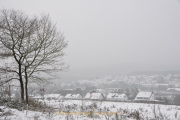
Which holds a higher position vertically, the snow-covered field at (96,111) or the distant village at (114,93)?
the snow-covered field at (96,111)

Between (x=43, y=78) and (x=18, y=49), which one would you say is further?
(x=43, y=78)

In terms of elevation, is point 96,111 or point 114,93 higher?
point 96,111

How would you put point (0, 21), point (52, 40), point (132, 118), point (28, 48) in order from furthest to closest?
point (52, 40)
point (28, 48)
point (0, 21)
point (132, 118)

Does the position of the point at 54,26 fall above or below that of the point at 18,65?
above

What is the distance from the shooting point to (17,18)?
12.2 meters

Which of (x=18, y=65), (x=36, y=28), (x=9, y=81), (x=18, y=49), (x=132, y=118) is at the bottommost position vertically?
(x=132, y=118)

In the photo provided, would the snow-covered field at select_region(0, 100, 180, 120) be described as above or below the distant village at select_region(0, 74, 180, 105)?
above

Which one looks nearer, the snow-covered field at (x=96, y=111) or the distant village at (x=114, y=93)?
the snow-covered field at (x=96, y=111)

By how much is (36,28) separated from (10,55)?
2772 mm

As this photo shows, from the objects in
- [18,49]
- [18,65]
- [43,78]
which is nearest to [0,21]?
[18,49]

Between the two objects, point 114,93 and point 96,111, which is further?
point 114,93

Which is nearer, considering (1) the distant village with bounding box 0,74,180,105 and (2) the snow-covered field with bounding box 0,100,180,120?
(2) the snow-covered field with bounding box 0,100,180,120

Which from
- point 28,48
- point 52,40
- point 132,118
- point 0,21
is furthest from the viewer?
point 52,40

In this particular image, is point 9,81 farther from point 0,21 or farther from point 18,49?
point 0,21
